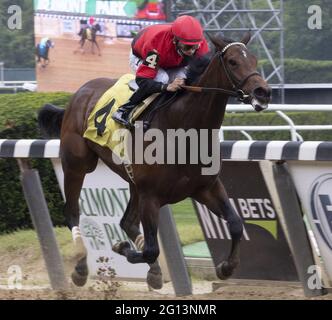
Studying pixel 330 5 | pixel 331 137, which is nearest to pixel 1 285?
pixel 331 137

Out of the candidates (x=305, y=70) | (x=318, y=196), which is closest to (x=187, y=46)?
(x=318, y=196)

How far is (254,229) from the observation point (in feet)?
18.0

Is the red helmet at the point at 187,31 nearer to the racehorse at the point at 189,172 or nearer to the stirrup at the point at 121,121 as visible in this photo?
the racehorse at the point at 189,172

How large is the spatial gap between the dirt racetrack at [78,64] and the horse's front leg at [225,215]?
15.3m

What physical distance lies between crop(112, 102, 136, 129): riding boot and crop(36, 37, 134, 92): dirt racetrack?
14899mm

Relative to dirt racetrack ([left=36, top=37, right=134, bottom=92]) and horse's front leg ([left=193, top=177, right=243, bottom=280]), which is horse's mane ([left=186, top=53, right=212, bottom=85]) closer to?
horse's front leg ([left=193, top=177, right=243, bottom=280])

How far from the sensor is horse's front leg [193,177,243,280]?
520 centimetres

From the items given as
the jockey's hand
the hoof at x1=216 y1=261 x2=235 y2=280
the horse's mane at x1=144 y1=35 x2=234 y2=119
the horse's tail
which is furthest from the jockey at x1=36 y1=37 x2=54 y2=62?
the hoof at x1=216 y1=261 x2=235 y2=280

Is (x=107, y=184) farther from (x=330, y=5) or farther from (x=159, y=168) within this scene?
(x=330, y=5)

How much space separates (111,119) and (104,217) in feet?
2.28

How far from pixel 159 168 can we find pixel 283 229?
777 millimetres

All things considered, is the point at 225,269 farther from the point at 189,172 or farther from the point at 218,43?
the point at 218,43

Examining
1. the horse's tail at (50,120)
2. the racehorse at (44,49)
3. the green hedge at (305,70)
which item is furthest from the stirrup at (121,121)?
the racehorse at (44,49)
